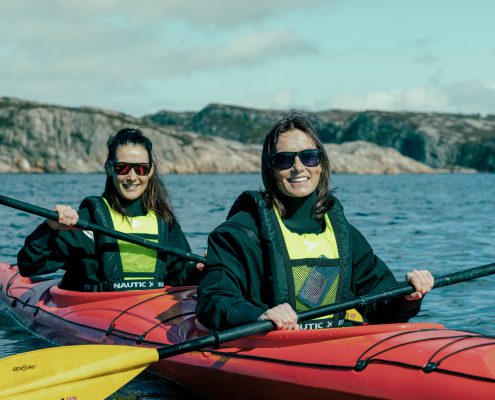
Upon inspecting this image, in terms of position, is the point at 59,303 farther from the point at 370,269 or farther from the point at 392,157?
the point at 392,157

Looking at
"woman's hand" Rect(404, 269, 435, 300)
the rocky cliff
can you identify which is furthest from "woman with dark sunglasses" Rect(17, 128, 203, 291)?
the rocky cliff

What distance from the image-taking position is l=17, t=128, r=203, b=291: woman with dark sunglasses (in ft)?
21.0

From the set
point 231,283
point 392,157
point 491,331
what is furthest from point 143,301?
point 392,157

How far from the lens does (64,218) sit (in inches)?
238

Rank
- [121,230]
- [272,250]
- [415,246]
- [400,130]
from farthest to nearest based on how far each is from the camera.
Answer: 1. [400,130]
2. [415,246]
3. [121,230]
4. [272,250]

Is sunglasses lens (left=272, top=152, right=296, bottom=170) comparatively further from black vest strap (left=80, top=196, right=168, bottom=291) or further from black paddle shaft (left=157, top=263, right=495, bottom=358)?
black vest strap (left=80, top=196, right=168, bottom=291)

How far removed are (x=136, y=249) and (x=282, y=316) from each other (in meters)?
2.72

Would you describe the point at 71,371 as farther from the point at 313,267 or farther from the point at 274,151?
the point at 274,151

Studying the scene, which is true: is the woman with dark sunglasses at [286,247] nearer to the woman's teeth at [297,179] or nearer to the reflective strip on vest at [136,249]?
the woman's teeth at [297,179]

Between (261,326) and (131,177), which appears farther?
(131,177)

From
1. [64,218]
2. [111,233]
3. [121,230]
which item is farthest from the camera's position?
[121,230]

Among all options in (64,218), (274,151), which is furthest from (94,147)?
(274,151)

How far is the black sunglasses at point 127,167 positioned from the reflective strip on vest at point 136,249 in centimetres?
39

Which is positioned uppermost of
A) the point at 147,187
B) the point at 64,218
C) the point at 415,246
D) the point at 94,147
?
the point at 94,147
